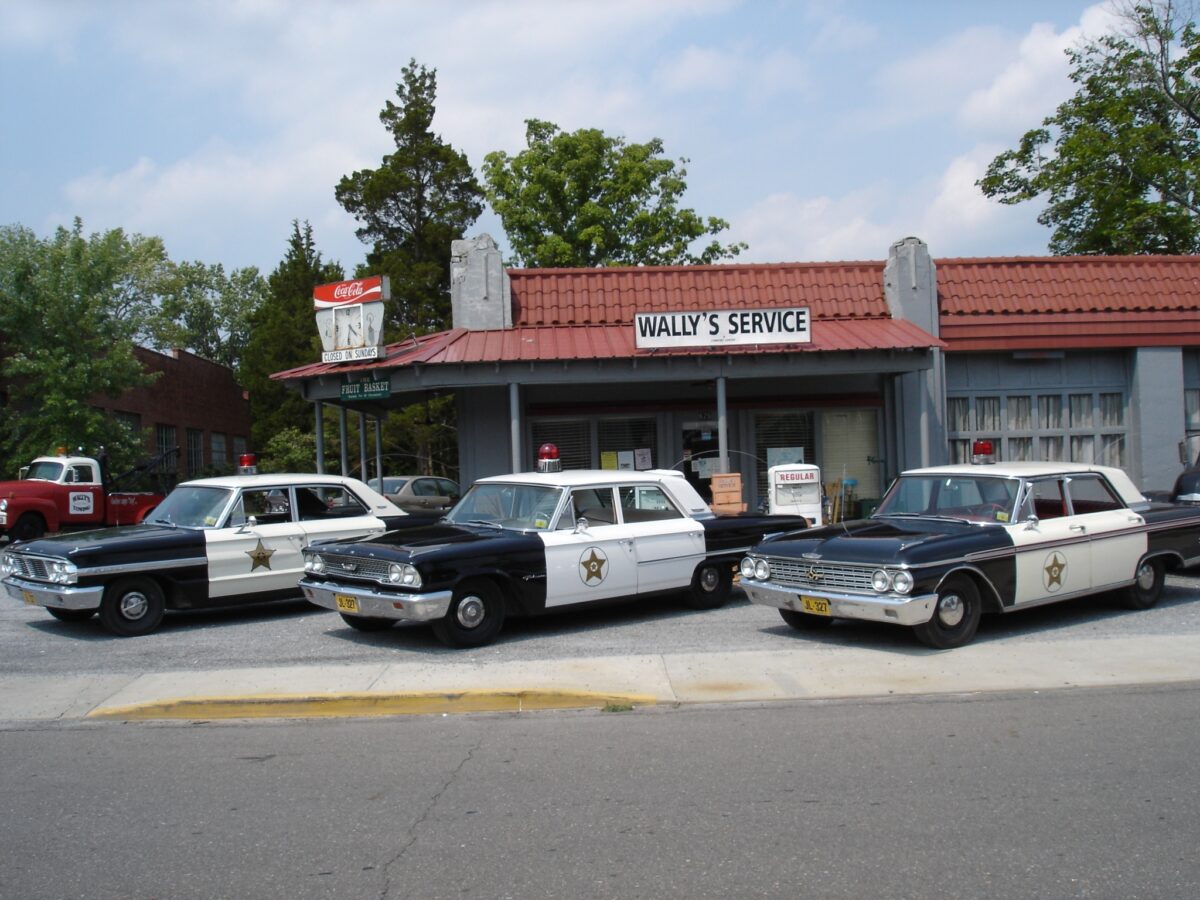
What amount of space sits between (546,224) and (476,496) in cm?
2604

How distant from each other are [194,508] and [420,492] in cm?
1308

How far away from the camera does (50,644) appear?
33.1 feet

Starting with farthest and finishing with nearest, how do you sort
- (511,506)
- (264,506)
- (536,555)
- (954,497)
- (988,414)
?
(988,414) < (264,506) < (511,506) < (954,497) < (536,555)

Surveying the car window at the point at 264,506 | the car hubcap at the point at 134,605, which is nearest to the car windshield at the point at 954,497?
the car window at the point at 264,506

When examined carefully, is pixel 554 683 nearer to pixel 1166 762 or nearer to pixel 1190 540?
pixel 1166 762

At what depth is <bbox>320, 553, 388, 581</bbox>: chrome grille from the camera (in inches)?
359

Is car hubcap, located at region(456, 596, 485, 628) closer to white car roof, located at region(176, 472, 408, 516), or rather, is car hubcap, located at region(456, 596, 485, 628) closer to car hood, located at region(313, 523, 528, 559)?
car hood, located at region(313, 523, 528, 559)

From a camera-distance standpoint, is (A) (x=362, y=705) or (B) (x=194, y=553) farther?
(B) (x=194, y=553)

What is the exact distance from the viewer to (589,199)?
117ft

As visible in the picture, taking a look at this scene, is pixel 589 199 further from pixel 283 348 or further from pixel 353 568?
pixel 353 568

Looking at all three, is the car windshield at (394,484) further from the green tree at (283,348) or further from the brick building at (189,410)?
the green tree at (283,348)

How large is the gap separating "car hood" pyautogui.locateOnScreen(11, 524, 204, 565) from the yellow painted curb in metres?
2.80

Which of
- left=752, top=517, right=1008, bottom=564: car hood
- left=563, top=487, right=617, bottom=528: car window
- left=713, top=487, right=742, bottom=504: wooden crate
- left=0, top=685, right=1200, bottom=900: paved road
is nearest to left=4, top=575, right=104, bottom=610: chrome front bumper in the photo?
left=0, top=685, right=1200, bottom=900: paved road

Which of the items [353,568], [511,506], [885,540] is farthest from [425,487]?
[885,540]
